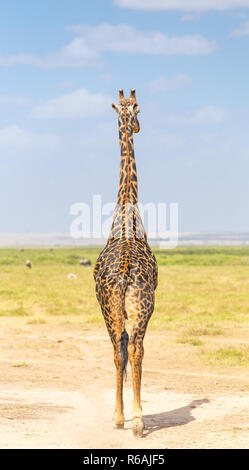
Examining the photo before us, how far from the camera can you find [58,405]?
9.70 metres

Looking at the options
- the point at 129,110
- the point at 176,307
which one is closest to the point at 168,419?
the point at 129,110

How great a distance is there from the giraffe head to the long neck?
0.01 meters

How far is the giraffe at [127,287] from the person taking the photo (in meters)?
7.78

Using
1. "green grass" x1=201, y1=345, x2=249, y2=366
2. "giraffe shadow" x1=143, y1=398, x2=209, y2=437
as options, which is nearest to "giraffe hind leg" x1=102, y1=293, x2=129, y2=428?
"giraffe shadow" x1=143, y1=398, x2=209, y2=437

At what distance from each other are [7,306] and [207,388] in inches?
581

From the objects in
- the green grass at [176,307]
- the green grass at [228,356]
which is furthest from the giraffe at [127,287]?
the green grass at [176,307]

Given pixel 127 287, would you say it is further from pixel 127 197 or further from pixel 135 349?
pixel 127 197

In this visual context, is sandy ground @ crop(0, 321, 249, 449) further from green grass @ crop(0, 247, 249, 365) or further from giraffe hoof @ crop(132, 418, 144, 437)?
green grass @ crop(0, 247, 249, 365)

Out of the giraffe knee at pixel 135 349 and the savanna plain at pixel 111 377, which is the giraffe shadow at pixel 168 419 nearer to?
the savanna plain at pixel 111 377

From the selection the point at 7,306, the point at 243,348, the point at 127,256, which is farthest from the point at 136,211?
the point at 7,306

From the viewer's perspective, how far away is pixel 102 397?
1041cm

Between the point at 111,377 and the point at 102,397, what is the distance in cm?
190

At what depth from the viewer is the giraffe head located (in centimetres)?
940
